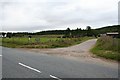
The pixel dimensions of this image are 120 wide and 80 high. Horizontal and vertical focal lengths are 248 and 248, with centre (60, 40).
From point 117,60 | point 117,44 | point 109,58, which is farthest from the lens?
point 117,44

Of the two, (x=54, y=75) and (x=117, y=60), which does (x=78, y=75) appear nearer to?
(x=54, y=75)

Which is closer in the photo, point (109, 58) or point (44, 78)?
point (44, 78)

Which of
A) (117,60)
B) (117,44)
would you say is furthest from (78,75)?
→ (117,44)

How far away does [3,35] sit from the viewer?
78812mm

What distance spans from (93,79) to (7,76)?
11.7 ft

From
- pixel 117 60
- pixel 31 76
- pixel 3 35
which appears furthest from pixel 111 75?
pixel 3 35

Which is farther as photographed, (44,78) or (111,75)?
(111,75)

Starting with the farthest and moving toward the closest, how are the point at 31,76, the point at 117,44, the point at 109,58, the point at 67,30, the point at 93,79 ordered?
the point at 67,30 < the point at 117,44 < the point at 109,58 < the point at 31,76 < the point at 93,79

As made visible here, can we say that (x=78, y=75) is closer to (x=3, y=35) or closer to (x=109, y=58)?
(x=109, y=58)

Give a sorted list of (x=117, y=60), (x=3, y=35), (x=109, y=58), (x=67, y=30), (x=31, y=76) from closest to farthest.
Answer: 1. (x=31, y=76)
2. (x=117, y=60)
3. (x=109, y=58)
4. (x=3, y=35)
5. (x=67, y=30)

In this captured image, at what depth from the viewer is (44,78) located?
978cm

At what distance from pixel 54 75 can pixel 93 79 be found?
177 cm

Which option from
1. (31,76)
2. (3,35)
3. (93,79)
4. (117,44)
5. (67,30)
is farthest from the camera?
(67,30)

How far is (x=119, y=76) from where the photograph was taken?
10.3 m
